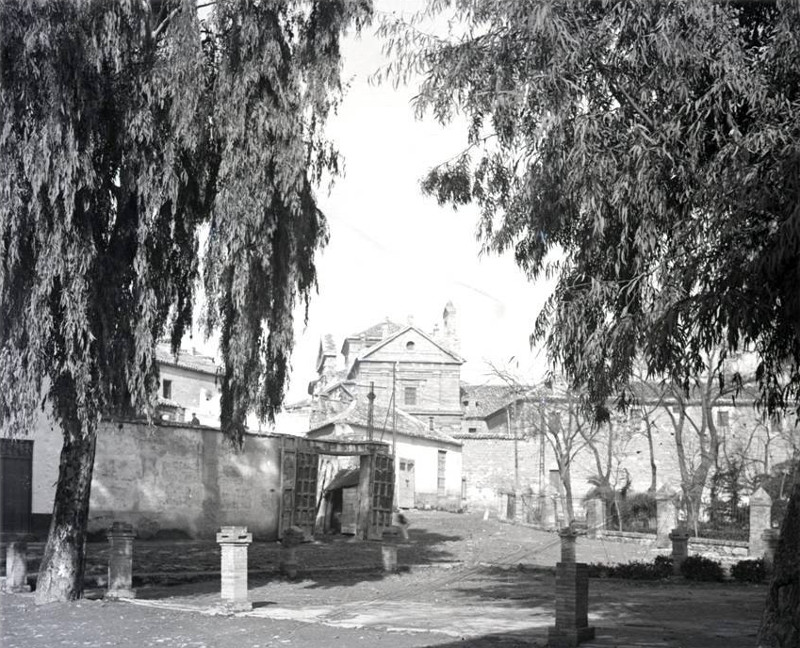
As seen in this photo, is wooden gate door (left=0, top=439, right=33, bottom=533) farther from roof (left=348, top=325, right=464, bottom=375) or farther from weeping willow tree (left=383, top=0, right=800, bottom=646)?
roof (left=348, top=325, right=464, bottom=375)

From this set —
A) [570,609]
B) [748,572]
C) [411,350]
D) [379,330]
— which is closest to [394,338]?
[411,350]

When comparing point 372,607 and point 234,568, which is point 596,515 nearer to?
point 372,607

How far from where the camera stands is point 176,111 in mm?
14227

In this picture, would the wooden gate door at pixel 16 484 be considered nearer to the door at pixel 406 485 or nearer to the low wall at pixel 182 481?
the low wall at pixel 182 481

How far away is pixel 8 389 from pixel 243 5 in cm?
664

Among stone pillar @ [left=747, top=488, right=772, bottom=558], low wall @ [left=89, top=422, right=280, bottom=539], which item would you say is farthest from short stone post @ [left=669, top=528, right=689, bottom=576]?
low wall @ [left=89, top=422, right=280, bottom=539]

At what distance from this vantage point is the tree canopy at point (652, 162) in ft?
30.6

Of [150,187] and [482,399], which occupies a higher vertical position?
[150,187]

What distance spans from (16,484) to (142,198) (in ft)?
45.0

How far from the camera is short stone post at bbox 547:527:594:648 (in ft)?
36.4

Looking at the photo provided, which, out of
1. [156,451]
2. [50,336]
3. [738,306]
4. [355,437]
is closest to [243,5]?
[50,336]

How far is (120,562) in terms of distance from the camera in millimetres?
15445

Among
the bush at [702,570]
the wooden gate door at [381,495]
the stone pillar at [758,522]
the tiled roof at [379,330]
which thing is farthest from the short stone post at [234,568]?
the tiled roof at [379,330]

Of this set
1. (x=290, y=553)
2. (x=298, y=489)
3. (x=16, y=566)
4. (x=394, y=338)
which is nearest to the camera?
(x=16, y=566)
